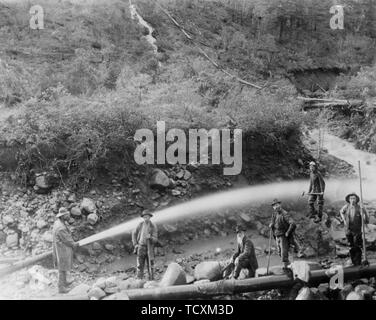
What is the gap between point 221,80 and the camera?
14.6m

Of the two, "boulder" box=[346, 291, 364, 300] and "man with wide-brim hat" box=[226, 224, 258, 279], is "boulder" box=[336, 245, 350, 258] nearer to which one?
"boulder" box=[346, 291, 364, 300]

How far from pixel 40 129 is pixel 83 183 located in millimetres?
1449

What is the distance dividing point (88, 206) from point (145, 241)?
1.94 meters

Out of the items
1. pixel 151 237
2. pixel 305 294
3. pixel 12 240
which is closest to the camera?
pixel 305 294

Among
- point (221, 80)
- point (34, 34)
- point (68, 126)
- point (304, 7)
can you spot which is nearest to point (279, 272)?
point (68, 126)

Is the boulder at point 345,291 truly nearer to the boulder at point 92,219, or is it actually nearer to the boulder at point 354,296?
the boulder at point 354,296

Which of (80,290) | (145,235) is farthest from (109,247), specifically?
(80,290)

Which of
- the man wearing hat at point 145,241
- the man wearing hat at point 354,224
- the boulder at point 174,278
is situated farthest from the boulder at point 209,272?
the man wearing hat at point 354,224

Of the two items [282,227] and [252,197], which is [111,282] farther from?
[252,197]

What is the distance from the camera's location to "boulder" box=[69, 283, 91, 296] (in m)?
7.18

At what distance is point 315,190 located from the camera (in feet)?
32.8

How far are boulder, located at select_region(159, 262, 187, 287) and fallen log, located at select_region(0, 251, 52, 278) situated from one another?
7.13ft

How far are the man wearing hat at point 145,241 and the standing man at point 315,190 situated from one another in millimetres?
3665

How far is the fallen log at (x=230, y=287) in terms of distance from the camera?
23.2ft
